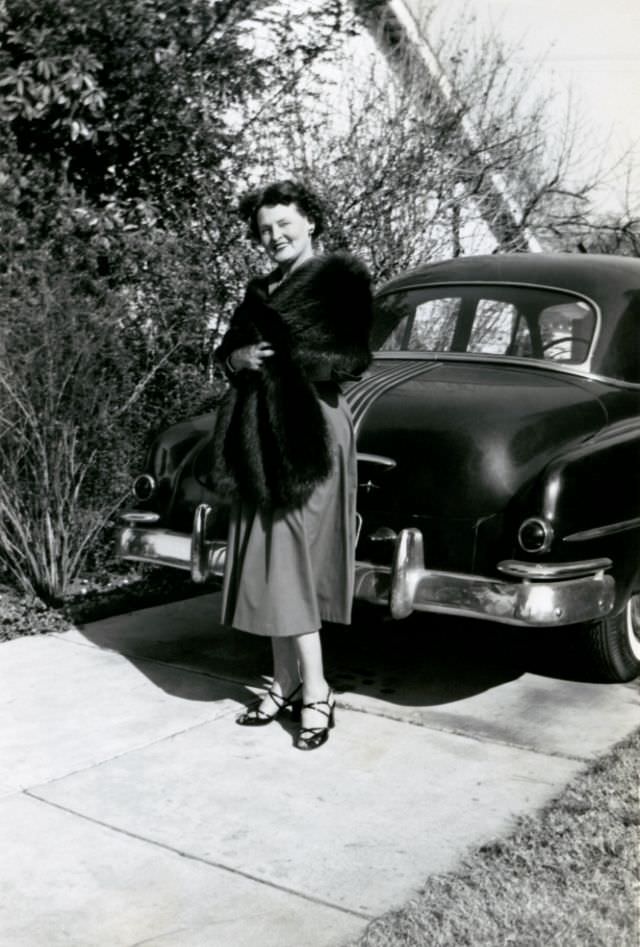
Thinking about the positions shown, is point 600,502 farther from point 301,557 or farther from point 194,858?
point 194,858

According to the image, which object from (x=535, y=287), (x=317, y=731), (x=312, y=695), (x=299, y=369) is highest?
(x=535, y=287)

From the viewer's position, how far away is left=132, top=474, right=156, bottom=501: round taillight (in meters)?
5.05

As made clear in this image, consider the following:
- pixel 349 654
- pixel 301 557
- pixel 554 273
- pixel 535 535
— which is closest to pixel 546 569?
pixel 535 535

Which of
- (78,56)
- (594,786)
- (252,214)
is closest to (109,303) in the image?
(78,56)

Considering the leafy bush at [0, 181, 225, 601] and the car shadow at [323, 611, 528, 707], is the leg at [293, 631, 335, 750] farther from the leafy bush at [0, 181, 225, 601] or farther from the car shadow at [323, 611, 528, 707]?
the leafy bush at [0, 181, 225, 601]

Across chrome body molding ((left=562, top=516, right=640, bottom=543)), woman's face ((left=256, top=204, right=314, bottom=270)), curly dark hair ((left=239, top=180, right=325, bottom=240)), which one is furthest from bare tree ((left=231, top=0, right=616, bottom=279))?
chrome body molding ((left=562, top=516, right=640, bottom=543))

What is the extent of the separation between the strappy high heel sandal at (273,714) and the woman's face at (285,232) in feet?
5.36

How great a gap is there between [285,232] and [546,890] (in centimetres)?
237

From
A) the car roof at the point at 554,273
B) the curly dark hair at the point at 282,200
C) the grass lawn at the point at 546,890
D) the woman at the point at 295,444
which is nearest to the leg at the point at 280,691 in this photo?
the woman at the point at 295,444

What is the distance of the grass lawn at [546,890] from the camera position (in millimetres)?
2635

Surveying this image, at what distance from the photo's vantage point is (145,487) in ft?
16.6

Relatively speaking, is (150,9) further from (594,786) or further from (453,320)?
(594,786)

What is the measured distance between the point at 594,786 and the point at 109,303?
3900mm

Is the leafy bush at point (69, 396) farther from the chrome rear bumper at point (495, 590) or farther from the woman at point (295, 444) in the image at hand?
the chrome rear bumper at point (495, 590)
